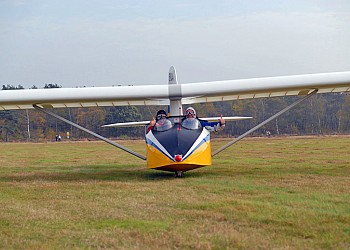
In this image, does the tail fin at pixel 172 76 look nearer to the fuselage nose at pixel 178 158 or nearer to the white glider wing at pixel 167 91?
the white glider wing at pixel 167 91

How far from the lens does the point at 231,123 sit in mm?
71500

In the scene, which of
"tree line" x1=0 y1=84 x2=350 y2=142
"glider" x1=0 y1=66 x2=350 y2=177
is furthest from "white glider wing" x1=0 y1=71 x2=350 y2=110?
"tree line" x1=0 y1=84 x2=350 y2=142

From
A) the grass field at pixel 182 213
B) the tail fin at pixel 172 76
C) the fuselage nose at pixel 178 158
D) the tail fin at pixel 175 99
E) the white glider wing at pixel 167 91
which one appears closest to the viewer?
the grass field at pixel 182 213

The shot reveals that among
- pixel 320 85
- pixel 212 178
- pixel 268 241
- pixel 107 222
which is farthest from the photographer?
pixel 320 85

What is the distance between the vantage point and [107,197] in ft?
30.8

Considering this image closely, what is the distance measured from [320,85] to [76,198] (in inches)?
284

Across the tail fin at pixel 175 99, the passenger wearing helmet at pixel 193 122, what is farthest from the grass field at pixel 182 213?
the tail fin at pixel 175 99

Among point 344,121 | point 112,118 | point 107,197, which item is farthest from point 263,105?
point 107,197

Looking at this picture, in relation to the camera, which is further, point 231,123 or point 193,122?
point 231,123

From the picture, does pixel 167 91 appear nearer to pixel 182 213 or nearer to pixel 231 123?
pixel 182 213

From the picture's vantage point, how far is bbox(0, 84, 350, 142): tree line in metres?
68.4

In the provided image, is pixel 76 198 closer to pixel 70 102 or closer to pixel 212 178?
pixel 212 178

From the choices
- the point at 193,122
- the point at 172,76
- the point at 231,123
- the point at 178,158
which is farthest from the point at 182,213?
the point at 231,123

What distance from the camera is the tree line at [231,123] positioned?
68.4m
